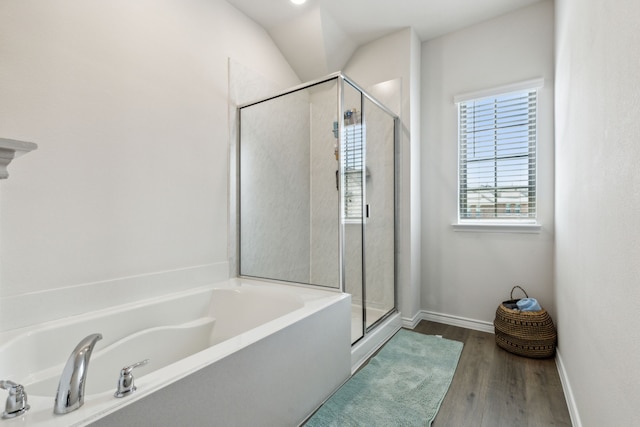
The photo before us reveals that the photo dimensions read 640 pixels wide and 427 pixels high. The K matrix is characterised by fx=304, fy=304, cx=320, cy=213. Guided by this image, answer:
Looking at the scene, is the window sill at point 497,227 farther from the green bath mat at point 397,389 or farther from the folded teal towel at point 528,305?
the green bath mat at point 397,389

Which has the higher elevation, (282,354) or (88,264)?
(88,264)

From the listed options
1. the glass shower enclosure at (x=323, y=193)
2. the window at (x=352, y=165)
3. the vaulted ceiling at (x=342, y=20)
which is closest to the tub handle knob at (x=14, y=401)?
the glass shower enclosure at (x=323, y=193)

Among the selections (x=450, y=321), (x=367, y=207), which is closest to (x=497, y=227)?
(x=450, y=321)

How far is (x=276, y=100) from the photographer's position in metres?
2.53

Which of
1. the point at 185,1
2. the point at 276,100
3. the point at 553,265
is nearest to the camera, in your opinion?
the point at 185,1

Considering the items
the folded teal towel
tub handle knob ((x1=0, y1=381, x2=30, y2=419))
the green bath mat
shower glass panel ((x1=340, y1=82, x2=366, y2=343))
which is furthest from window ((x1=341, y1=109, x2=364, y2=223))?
tub handle knob ((x1=0, y1=381, x2=30, y2=419))

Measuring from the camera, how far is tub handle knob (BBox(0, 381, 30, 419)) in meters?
0.76

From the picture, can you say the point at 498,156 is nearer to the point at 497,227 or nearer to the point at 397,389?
the point at 497,227

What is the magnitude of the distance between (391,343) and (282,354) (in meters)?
1.31

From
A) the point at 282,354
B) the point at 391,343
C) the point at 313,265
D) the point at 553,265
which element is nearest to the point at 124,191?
the point at 282,354

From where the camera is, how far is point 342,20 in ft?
8.69

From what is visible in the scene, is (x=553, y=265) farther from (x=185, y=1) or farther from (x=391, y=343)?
(x=185, y=1)

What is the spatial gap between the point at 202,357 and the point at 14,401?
1.58ft

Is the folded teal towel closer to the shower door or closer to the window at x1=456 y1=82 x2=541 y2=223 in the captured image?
Answer: the window at x1=456 y1=82 x2=541 y2=223
